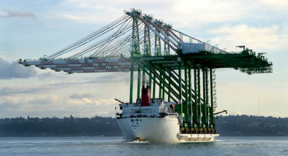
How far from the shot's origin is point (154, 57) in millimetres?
90625

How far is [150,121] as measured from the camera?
75.9 m

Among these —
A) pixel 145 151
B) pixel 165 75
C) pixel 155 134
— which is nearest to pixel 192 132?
pixel 165 75

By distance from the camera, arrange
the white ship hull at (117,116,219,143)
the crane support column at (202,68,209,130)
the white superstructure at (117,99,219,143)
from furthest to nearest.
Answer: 1. the crane support column at (202,68,209,130)
2. the white superstructure at (117,99,219,143)
3. the white ship hull at (117,116,219,143)

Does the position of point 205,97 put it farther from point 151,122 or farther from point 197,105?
point 151,122

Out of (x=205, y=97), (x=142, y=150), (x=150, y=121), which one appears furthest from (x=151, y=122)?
(x=205, y=97)

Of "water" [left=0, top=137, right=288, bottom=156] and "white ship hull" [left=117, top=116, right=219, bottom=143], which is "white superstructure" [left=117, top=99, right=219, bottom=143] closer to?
"white ship hull" [left=117, top=116, right=219, bottom=143]

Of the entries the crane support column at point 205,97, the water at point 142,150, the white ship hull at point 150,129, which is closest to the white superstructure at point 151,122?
the white ship hull at point 150,129

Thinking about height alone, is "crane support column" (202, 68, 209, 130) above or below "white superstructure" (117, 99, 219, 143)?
above

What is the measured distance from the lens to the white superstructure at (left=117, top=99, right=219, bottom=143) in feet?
250

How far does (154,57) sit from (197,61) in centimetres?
1103

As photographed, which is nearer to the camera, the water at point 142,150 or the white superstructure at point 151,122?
the water at point 142,150

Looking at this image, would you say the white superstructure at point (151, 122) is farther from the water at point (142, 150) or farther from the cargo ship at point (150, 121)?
the water at point (142, 150)

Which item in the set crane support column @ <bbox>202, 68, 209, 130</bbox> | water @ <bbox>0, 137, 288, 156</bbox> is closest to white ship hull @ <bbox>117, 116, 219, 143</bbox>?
water @ <bbox>0, 137, 288, 156</bbox>

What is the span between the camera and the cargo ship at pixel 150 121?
76.2 meters
